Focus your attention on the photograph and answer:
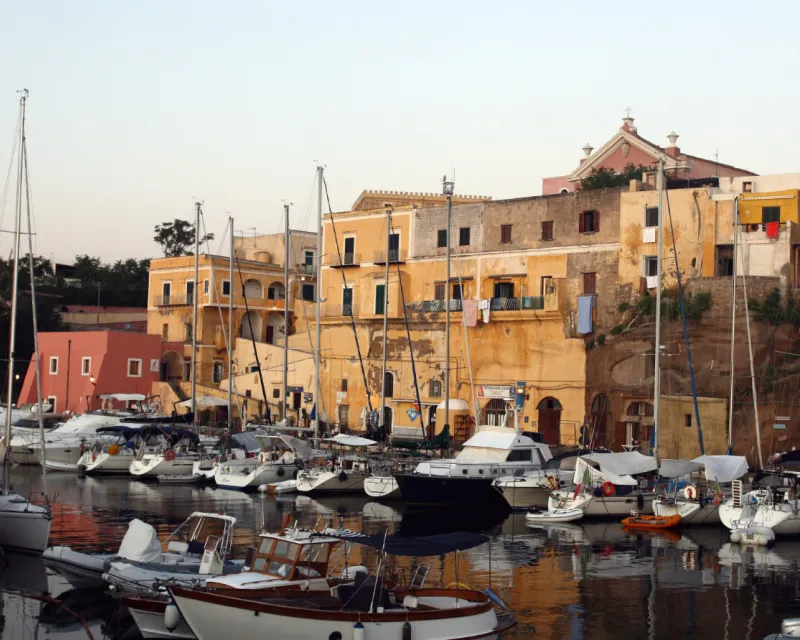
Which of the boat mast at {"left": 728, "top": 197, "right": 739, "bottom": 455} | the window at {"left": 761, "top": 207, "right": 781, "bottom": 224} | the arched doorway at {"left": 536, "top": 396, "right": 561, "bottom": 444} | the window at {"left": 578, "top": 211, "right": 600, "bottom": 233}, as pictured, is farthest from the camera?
the window at {"left": 578, "top": 211, "right": 600, "bottom": 233}

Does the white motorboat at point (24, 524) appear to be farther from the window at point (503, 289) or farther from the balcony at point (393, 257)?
the balcony at point (393, 257)

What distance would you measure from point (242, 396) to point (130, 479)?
57.3 ft

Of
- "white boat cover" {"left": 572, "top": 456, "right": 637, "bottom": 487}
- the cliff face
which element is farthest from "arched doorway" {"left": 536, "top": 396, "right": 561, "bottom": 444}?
"white boat cover" {"left": 572, "top": 456, "right": 637, "bottom": 487}

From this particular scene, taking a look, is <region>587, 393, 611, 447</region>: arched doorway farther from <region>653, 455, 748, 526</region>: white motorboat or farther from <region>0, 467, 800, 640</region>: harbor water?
<region>0, 467, 800, 640</region>: harbor water

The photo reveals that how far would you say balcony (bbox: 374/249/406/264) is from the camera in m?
55.5

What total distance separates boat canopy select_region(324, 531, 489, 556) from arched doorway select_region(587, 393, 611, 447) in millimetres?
29013

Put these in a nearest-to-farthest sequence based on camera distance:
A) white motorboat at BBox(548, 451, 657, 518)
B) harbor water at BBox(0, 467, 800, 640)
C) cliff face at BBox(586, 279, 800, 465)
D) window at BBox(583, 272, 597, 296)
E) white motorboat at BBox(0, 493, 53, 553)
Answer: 1. harbor water at BBox(0, 467, 800, 640)
2. white motorboat at BBox(0, 493, 53, 553)
3. white motorboat at BBox(548, 451, 657, 518)
4. cliff face at BBox(586, 279, 800, 465)
5. window at BBox(583, 272, 597, 296)

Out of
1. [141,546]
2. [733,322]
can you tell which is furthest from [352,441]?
[141,546]

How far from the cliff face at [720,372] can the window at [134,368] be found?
1176 inches

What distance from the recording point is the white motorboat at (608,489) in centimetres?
3319

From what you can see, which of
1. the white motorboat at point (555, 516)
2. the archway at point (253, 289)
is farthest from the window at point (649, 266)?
the archway at point (253, 289)

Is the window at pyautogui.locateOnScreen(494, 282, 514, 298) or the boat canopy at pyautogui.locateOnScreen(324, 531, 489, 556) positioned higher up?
the window at pyautogui.locateOnScreen(494, 282, 514, 298)

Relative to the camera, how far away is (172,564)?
20000 mm

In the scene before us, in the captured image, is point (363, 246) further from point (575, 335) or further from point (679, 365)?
point (679, 365)
